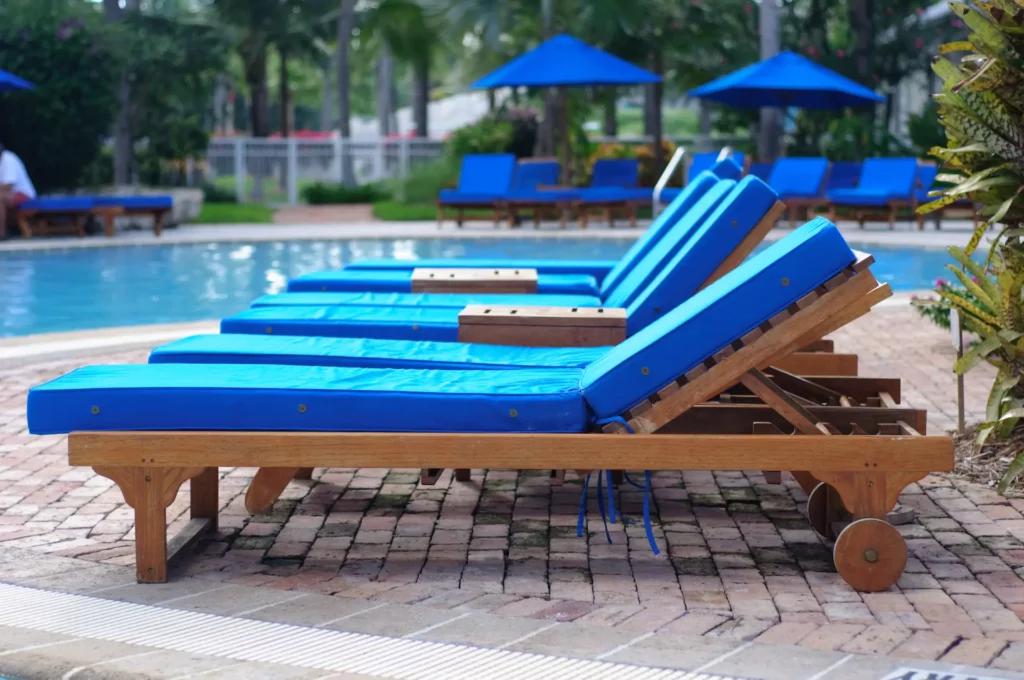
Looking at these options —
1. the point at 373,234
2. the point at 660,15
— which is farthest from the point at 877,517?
the point at 660,15

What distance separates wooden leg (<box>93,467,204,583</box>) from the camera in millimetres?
3791

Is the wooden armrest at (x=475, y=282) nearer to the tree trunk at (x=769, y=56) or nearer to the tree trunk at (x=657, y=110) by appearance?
the tree trunk at (x=769, y=56)

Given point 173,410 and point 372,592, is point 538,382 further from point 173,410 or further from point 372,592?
point 173,410

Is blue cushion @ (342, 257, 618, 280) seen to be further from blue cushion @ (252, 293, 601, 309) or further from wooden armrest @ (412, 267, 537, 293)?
blue cushion @ (252, 293, 601, 309)

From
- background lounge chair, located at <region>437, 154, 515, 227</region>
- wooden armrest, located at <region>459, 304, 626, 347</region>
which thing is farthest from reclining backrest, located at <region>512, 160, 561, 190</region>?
wooden armrest, located at <region>459, 304, 626, 347</region>

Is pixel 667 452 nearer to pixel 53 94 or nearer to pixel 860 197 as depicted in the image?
pixel 860 197

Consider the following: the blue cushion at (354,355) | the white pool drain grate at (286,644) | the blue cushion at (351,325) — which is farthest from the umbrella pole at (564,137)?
the white pool drain grate at (286,644)

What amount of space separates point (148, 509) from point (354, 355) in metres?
0.96

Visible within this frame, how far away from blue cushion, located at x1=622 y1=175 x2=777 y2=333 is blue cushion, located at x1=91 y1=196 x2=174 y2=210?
46.8 ft

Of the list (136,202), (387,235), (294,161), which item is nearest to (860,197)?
(387,235)

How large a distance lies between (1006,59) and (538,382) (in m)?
2.12

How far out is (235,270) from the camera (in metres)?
14.9

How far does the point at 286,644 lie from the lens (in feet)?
10.7

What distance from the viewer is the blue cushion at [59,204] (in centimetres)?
1770
